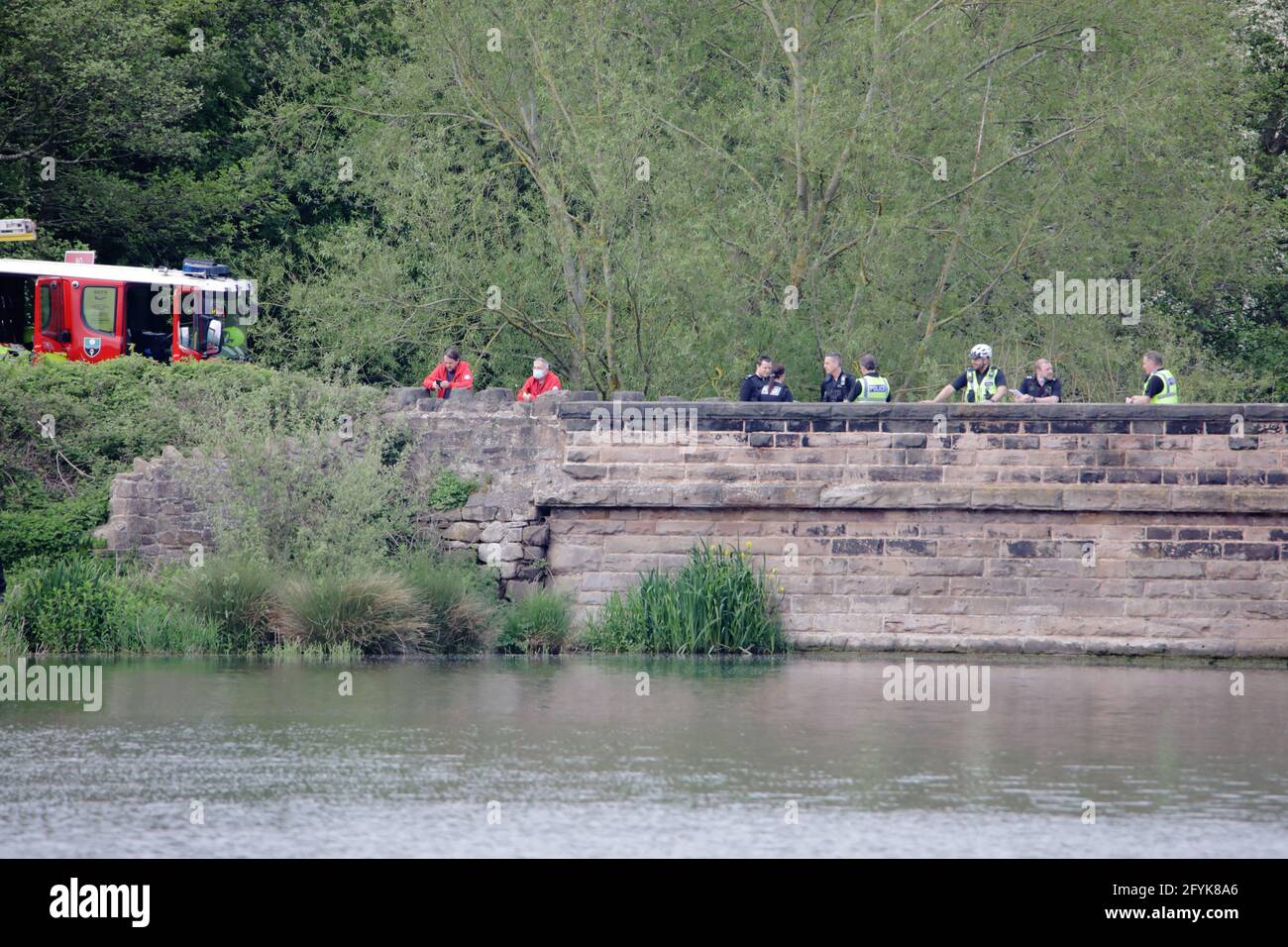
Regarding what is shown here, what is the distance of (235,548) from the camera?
21.5m

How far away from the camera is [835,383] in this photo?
22.3 m

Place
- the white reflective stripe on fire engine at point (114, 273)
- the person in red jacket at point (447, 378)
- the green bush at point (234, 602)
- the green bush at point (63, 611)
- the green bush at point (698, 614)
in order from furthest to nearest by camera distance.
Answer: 1. the white reflective stripe on fire engine at point (114, 273)
2. the person in red jacket at point (447, 378)
3. the green bush at point (698, 614)
4. the green bush at point (234, 602)
5. the green bush at point (63, 611)

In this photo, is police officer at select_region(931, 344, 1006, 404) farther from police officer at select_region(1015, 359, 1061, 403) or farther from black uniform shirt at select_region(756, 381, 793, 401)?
black uniform shirt at select_region(756, 381, 793, 401)

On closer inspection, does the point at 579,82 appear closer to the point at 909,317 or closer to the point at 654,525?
the point at 909,317

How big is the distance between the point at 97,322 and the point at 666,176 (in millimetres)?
8251

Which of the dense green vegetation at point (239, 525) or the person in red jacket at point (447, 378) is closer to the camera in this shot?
the dense green vegetation at point (239, 525)

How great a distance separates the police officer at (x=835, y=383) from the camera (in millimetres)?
22000

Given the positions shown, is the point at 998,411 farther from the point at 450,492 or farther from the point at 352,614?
the point at 352,614

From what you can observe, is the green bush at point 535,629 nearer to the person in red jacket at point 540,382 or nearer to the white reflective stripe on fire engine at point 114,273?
the person in red jacket at point 540,382

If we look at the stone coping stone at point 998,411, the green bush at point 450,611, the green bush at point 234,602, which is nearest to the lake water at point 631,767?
the green bush at point 234,602

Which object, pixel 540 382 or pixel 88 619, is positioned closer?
pixel 88 619

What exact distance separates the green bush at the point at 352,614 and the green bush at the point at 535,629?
117 cm

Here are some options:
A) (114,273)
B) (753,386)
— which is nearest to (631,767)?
(753,386)

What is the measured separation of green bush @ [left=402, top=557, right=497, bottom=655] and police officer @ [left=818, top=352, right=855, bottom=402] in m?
4.52
